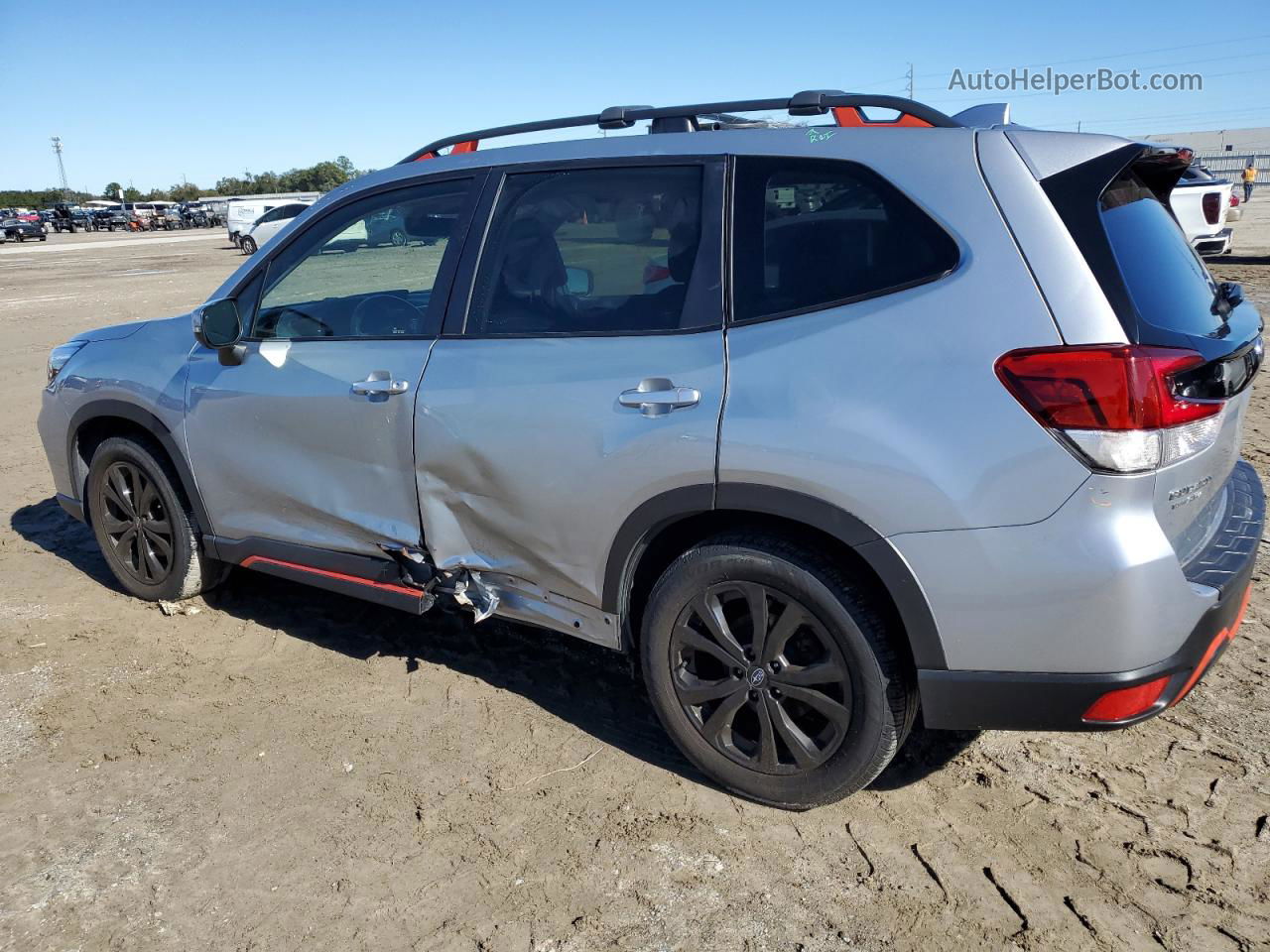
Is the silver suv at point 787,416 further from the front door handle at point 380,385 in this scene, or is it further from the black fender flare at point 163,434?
the black fender flare at point 163,434

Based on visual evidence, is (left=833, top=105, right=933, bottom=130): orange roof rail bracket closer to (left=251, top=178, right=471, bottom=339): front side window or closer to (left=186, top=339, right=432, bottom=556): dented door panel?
(left=251, top=178, right=471, bottom=339): front side window

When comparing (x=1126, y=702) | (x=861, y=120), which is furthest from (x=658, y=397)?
(x=1126, y=702)

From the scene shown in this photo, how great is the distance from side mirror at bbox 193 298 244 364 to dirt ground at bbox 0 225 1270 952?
4.20 ft

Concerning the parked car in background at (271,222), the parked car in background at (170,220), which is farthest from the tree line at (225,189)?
the parked car in background at (271,222)

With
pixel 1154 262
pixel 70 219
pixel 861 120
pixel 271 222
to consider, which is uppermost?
pixel 70 219

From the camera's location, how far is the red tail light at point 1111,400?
7.80 feet

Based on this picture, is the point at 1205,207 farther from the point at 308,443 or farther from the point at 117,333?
the point at 117,333

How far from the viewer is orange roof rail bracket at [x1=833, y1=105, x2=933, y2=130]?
2.97 m

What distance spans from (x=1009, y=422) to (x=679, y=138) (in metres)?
1.41

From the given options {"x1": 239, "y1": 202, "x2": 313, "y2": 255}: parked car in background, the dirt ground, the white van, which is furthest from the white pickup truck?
Result: the white van

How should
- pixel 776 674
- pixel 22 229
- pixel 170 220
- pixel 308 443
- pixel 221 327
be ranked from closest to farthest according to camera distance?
1. pixel 776 674
2. pixel 308 443
3. pixel 221 327
4. pixel 22 229
5. pixel 170 220

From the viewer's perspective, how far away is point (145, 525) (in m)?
4.70

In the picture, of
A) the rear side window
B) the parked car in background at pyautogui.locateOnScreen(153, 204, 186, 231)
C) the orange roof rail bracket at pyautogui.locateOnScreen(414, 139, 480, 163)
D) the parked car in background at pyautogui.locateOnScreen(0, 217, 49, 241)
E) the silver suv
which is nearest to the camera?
the silver suv

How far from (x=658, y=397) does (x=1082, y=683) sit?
136 cm
